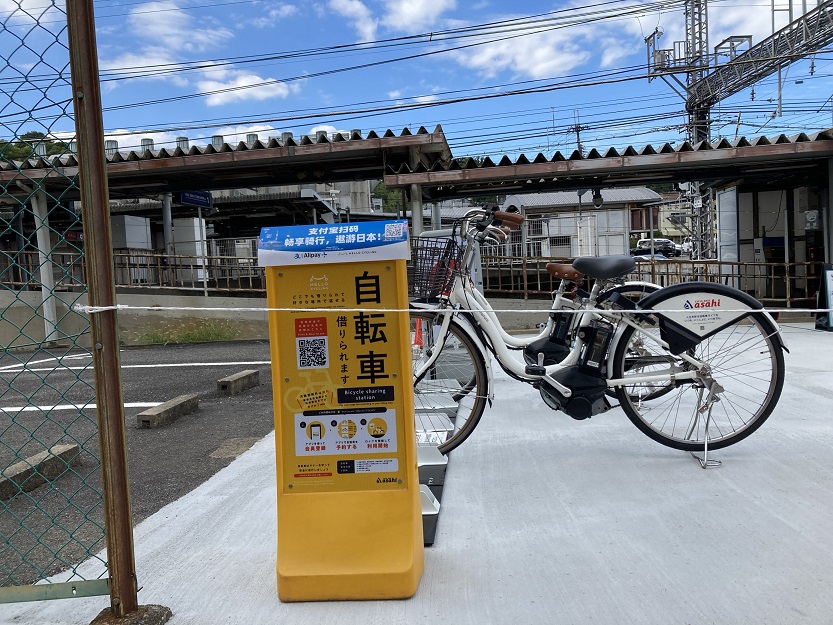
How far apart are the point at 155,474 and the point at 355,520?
7.91ft

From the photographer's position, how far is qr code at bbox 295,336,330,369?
2285 millimetres

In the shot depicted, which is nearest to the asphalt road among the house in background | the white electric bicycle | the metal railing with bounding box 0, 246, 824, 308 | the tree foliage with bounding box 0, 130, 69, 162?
the tree foliage with bounding box 0, 130, 69, 162

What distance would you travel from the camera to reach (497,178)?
10273 millimetres

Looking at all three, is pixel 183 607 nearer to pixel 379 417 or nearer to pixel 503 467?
pixel 379 417

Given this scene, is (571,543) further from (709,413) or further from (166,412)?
(166,412)

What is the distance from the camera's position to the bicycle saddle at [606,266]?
3314 millimetres

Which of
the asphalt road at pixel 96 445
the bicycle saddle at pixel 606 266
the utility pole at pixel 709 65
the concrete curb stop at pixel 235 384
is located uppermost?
the utility pole at pixel 709 65

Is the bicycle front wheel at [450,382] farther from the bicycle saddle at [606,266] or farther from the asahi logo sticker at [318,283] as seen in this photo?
the asahi logo sticker at [318,283]

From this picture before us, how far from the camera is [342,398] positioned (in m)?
2.27

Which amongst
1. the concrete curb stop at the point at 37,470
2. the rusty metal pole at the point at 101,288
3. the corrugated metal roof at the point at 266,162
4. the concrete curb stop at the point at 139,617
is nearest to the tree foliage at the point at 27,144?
the rusty metal pole at the point at 101,288

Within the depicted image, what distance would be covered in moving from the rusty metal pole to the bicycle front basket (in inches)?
72.1

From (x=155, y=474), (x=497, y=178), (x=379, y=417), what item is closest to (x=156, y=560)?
(x=379, y=417)

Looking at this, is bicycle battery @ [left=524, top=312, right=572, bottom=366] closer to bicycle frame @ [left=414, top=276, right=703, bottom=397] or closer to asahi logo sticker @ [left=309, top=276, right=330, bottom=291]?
bicycle frame @ [left=414, top=276, right=703, bottom=397]

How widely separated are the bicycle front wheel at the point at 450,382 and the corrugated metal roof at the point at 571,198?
563 inches
